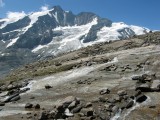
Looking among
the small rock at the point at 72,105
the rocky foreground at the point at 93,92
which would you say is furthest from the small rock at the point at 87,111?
the small rock at the point at 72,105

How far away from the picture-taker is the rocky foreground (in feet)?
147

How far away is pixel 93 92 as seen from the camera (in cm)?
5819

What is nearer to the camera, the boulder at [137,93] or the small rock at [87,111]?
the small rock at [87,111]

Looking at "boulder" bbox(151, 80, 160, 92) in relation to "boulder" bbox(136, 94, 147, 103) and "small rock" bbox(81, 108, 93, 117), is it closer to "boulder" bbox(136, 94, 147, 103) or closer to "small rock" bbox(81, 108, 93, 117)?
"boulder" bbox(136, 94, 147, 103)

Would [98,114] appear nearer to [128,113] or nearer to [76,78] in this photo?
[128,113]

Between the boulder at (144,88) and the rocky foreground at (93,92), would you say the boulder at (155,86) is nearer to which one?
the rocky foreground at (93,92)

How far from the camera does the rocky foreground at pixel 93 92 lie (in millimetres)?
44938

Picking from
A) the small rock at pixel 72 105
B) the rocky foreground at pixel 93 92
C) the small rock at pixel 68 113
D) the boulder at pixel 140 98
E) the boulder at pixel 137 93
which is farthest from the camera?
the boulder at pixel 137 93

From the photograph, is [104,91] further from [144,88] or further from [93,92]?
[144,88]

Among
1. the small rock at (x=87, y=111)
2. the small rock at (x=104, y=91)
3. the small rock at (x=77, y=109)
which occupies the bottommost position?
the small rock at (x=87, y=111)

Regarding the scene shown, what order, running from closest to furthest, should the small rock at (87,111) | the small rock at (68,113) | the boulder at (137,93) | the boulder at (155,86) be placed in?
1. the small rock at (87,111)
2. the small rock at (68,113)
3. the boulder at (137,93)
4. the boulder at (155,86)

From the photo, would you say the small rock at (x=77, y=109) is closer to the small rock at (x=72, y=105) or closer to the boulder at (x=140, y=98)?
the small rock at (x=72, y=105)

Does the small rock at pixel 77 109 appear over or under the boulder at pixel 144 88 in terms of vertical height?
under

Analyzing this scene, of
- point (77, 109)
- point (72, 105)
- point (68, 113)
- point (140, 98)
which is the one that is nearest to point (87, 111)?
point (77, 109)
